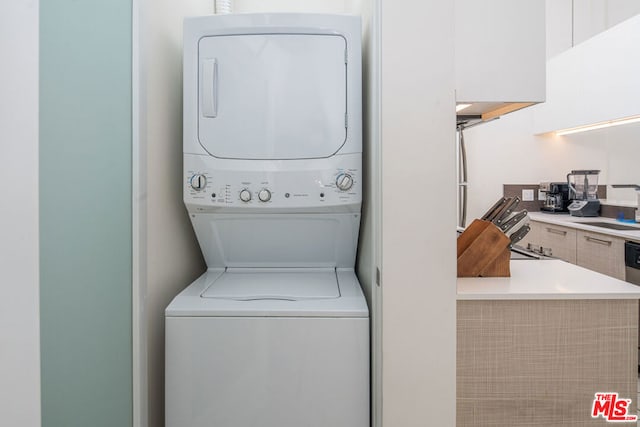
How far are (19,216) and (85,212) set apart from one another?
0.62 m

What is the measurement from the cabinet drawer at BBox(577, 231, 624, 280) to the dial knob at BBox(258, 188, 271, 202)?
7.86 ft

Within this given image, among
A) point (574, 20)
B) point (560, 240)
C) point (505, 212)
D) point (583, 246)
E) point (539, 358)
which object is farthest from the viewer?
point (574, 20)

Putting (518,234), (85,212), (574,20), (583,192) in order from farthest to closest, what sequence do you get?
(574,20) < (583,192) < (518,234) < (85,212)

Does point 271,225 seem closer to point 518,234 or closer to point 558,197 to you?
point 518,234

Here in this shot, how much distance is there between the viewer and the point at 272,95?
1.49 meters

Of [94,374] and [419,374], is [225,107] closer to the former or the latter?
[94,374]

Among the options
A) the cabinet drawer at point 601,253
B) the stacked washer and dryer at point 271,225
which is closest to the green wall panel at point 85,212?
the stacked washer and dryer at point 271,225

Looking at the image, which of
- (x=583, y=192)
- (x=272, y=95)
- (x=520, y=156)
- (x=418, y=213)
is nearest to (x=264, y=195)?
(x=272, y=95)

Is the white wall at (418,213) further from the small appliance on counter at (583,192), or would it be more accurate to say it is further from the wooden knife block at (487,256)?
the small appliance on counter at (583,192)

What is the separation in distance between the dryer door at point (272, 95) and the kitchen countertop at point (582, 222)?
218 cm

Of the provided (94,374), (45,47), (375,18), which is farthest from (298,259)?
(45,47)

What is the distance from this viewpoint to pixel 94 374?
1.17 meters

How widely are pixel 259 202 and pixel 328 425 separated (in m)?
0.78

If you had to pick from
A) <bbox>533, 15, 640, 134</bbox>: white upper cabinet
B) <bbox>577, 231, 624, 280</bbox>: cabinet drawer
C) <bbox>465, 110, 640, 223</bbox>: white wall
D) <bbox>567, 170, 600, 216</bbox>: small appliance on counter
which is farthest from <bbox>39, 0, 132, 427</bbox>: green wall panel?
<bbox>567, 170, 600, 216</bbox>: small appliance on counter
